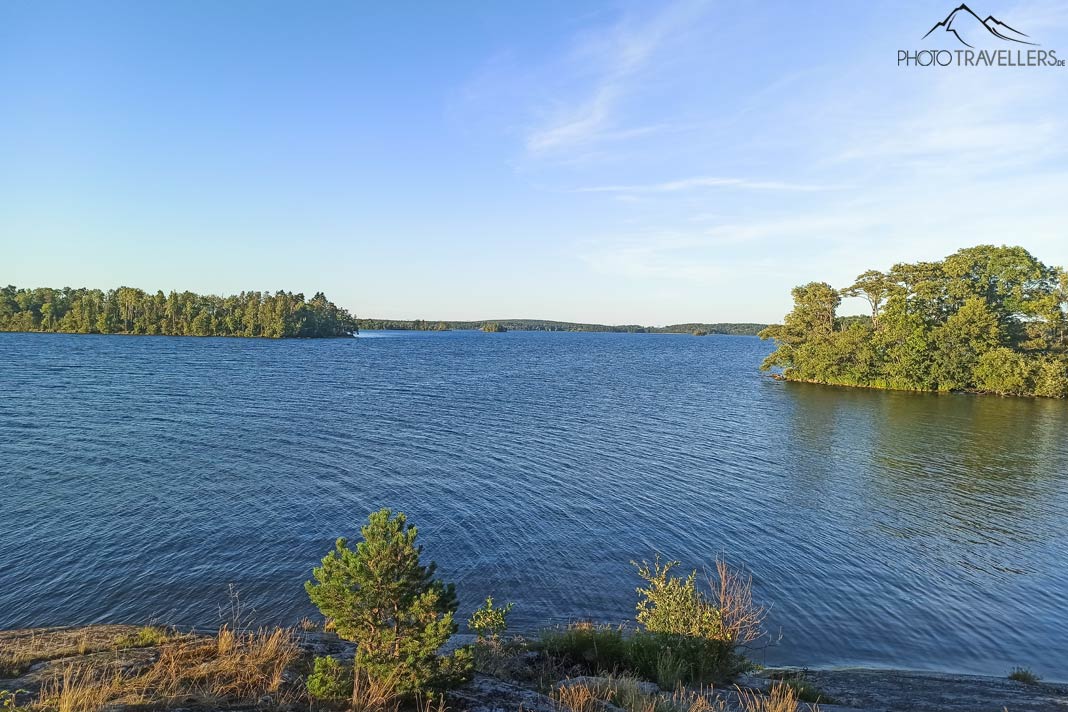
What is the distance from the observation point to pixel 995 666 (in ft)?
47.7

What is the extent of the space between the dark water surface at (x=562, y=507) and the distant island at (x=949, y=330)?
13193 mm

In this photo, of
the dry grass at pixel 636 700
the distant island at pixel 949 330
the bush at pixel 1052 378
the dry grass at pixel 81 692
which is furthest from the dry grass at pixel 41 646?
the bush at pixel 1052 378

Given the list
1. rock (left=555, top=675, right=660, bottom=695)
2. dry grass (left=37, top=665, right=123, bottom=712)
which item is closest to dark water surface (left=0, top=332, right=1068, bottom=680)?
rock (left=555, top=675, right=660, bottom=695)

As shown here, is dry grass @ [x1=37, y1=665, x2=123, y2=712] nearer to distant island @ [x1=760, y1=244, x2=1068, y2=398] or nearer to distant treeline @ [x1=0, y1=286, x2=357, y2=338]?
distant island @ [x1=760, y1=244, x2=1068, y2=398]

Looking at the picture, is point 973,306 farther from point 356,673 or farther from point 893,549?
point 356,673

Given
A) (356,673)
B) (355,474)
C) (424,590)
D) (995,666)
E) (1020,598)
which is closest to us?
(356,673)

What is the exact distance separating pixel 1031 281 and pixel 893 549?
71.0 meters

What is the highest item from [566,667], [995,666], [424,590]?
[424,590]

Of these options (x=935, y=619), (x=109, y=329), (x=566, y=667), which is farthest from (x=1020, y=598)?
(x=109, y=329)

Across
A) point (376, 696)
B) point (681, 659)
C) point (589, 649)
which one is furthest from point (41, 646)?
point (681, 659)

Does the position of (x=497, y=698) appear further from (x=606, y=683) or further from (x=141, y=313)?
(x=141, y=313)

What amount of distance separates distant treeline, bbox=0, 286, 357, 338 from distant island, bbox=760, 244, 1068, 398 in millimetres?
153593

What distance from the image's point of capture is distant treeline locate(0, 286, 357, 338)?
6407 inches

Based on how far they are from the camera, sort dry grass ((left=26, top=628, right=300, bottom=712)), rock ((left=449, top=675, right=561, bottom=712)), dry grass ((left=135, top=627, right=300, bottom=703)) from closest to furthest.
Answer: dry grass ((left=26, top=628, right=300, bottom=712)), dry grass ((left=135, top=627, right=300, bottom=703)), rock ((left=449, top=675, right=561, bottom=712))
